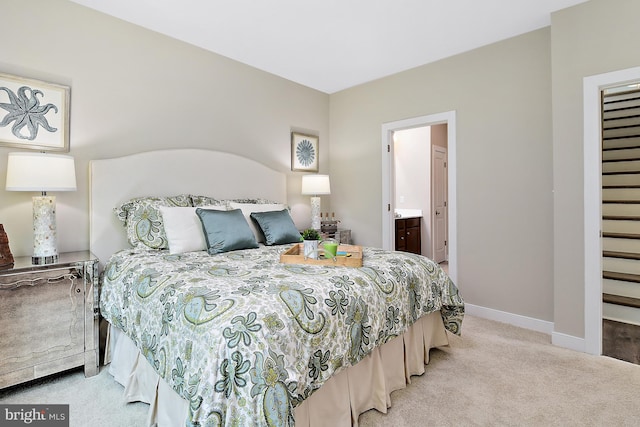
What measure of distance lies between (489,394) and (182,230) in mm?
2384

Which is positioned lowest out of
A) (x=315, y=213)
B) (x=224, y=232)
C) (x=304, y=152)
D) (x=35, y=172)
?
(x=224, y=232)

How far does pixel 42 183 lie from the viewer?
7.01 feet

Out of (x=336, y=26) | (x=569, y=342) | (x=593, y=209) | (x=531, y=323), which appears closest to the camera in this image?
(x=593, y=209)

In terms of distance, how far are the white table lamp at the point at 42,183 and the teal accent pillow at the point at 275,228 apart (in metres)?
1.41

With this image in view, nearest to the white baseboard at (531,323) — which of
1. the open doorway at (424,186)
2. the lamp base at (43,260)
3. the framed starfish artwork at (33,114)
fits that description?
the open doorway at (424,186)

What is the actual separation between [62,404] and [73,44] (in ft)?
8.51

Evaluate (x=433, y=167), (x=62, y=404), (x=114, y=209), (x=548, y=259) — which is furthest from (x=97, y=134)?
(x=433, y=167)

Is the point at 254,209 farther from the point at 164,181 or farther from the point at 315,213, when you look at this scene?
the point at 315,213

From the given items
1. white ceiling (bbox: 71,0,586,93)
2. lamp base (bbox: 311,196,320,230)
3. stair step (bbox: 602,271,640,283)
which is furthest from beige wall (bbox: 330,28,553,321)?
lamp base (bbox: 311,196,320,230)

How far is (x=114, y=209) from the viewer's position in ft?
8.86

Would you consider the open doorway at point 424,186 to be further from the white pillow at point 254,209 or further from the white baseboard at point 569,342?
the white pillow at point 254,209

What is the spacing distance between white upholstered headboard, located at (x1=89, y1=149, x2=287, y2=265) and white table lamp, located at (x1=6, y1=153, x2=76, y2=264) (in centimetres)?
36

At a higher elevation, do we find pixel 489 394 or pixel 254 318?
pixel 254 318

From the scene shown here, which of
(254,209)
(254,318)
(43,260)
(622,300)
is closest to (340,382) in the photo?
(254,318)
